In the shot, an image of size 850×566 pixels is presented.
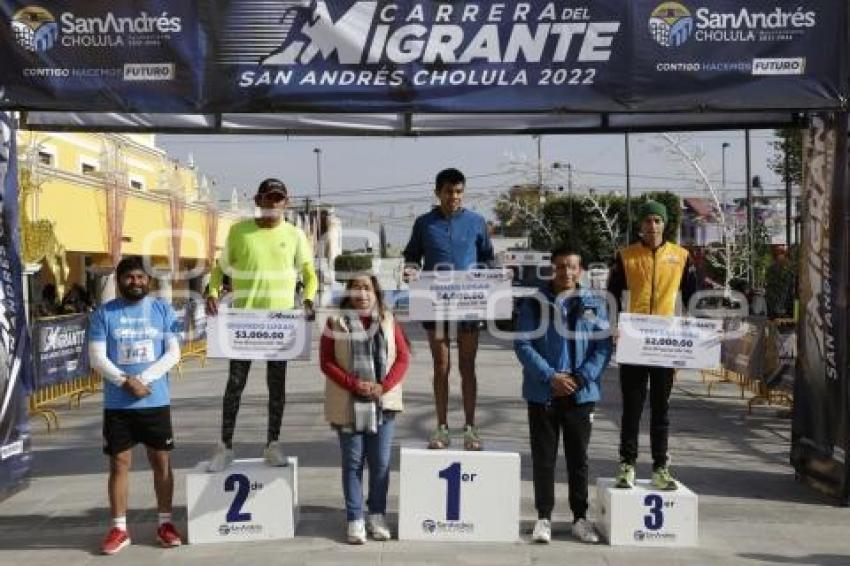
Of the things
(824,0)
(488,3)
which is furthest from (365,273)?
(824,0)

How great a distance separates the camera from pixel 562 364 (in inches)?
245

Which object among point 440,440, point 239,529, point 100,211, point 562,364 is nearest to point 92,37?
point 239,529

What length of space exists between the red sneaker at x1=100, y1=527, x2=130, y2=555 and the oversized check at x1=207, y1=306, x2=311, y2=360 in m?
1.25

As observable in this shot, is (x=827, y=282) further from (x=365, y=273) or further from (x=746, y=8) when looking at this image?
(x=365, y=273)

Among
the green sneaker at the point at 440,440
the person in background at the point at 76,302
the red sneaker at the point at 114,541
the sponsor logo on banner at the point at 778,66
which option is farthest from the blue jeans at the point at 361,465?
the person in background at the point at 76,302

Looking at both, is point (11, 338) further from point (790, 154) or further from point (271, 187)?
point (790, 154)

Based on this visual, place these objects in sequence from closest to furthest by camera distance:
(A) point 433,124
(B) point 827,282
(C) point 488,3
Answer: (C) point 488,3 < (B) point 827,282 < (A) point 433,124

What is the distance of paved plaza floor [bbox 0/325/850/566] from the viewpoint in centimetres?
602

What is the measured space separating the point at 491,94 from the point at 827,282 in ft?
9.80

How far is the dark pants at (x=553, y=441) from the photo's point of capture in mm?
6238

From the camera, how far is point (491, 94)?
279 inches

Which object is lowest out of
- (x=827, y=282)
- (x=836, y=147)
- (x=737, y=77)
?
(x=827, y=282)

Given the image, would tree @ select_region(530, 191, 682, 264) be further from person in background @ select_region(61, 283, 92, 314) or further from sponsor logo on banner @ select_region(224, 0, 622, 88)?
sponsor logo on banner @ select_region(224, 0, 622, 88)

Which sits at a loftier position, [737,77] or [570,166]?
[570,166]
